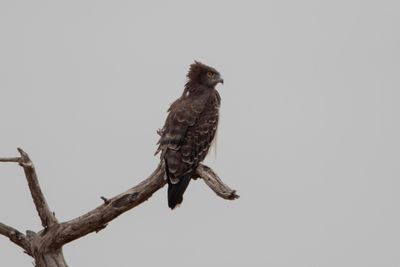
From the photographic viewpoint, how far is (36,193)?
9695 mm

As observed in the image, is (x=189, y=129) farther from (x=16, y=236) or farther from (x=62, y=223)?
(x=16, y=236)

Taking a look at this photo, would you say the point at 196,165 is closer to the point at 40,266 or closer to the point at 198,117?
the point at 198,117

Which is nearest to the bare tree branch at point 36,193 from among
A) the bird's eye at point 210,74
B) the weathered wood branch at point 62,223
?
the weathered wood branch at point 62,223

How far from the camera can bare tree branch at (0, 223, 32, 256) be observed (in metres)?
Result: 10.3

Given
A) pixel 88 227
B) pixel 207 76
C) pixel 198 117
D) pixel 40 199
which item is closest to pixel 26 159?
pixel 40 199

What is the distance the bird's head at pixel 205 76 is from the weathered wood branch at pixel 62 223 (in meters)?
2.58

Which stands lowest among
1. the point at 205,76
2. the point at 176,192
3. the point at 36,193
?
the point at 36,193

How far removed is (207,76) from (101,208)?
382 cm

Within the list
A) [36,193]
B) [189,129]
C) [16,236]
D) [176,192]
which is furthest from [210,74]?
[16,236]

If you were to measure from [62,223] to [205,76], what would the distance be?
4.05m

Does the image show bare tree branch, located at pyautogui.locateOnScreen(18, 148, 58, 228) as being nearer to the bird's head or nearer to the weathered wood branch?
the weathered wood branch

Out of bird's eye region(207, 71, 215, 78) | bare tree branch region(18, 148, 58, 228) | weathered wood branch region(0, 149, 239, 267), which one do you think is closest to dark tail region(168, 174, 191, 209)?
weathered wood branch region(0, 149, 239, 267)

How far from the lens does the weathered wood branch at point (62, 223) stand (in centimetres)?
970

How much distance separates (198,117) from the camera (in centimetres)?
1172
